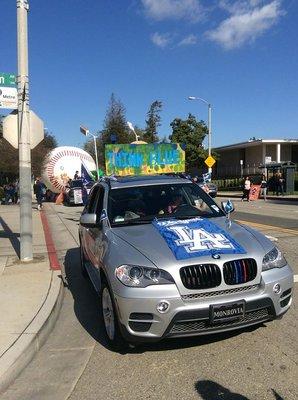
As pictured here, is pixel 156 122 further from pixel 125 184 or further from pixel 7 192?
pixel 125 184

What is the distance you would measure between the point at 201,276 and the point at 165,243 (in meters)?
0.54

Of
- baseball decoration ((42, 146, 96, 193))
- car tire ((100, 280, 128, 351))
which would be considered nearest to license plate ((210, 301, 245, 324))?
car tire ((100, 280, 128, 351))

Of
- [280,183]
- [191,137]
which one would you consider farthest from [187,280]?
[191,137]

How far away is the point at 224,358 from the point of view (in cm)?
452

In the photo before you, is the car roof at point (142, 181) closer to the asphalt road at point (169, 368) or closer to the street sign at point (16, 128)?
the asphalt road at point (169, 368)

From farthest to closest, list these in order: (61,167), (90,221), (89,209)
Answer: (61,167) < (89,209) < (90,221)

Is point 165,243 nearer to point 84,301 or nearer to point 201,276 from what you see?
point 201,276

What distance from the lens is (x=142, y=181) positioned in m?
6.51

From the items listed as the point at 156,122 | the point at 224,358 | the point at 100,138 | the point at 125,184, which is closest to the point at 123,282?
the point at 224,358

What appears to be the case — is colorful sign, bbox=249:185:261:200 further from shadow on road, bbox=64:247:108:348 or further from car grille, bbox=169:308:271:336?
car grille, bbox=169:308:271:336

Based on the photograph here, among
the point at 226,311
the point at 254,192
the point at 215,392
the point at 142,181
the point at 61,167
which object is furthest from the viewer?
the point at 61,167

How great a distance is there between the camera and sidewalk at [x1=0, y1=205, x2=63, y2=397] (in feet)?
15.1

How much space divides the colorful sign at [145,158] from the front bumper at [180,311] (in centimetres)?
1079

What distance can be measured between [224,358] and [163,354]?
576 millimetres
